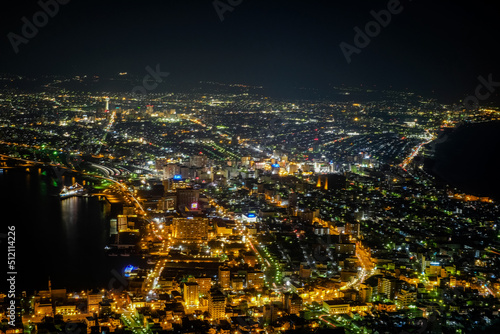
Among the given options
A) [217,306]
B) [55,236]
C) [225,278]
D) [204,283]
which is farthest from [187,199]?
[217,306]

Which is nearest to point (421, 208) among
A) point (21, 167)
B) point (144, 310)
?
point (144, 310)

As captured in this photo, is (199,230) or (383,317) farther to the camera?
(199,230)

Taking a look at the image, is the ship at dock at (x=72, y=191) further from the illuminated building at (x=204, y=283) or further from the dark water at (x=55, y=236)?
the illuminated building at (x=204, y=283)

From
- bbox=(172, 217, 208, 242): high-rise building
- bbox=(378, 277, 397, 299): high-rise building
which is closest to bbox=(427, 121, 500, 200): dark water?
bbox=(378, 277, 397, 299): high-rise building

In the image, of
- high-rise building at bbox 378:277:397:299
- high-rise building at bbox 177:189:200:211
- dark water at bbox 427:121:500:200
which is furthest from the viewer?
dark water at bbox 427:121:500:200

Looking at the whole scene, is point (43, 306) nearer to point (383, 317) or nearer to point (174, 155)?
point (383, 317)

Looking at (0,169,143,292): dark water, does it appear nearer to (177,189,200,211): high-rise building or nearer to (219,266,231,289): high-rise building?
(177,189,200,211): high-rise building
